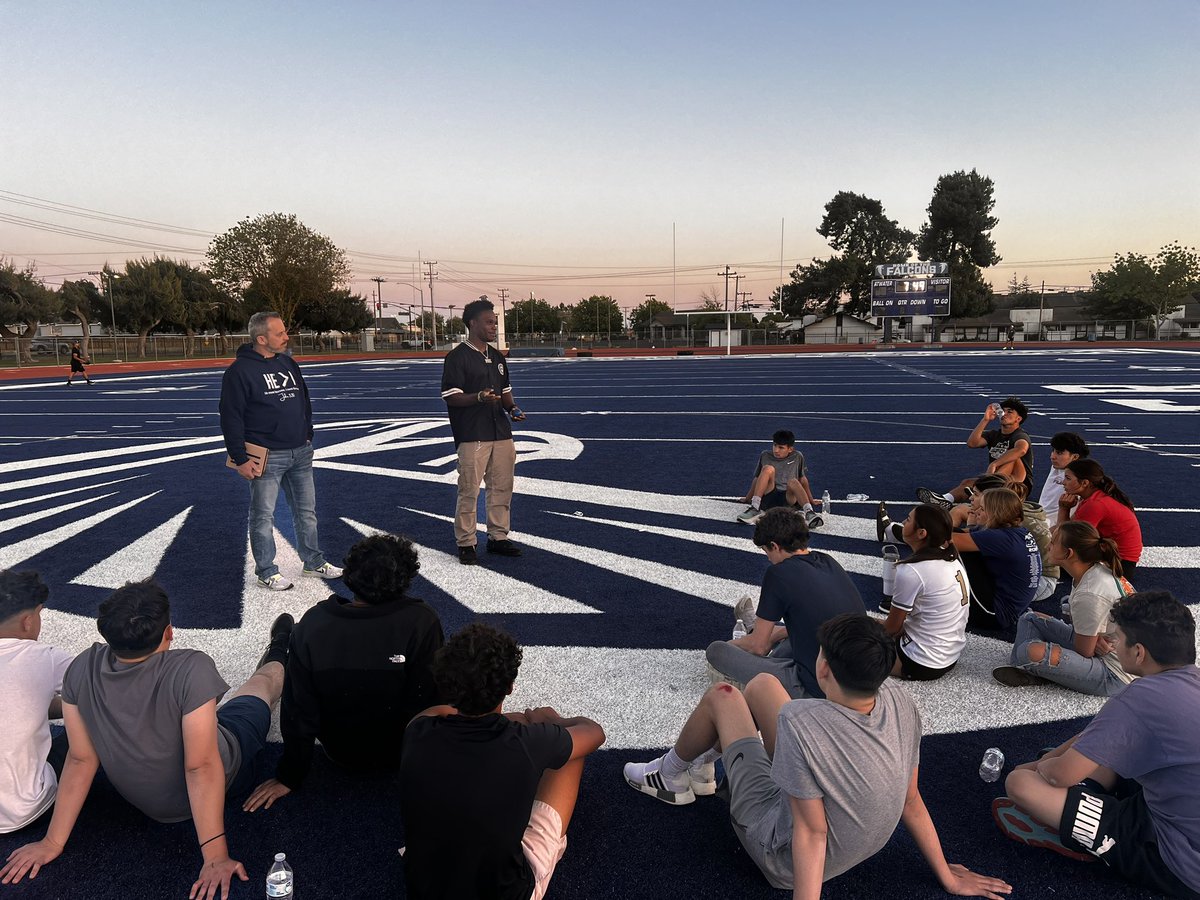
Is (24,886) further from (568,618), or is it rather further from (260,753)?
(568,618)

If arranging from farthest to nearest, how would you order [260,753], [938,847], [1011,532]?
[1011,532]
[260,753]
[938,847]

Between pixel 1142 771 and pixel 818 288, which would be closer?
pixel 1142 771

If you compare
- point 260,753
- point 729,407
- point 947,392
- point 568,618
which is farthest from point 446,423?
point 947,392

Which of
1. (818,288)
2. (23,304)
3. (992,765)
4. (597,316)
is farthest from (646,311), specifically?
(992,765)

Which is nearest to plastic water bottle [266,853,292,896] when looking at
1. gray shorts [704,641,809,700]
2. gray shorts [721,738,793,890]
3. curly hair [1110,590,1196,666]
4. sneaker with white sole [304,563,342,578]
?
gray shorts [721,738,793,890]

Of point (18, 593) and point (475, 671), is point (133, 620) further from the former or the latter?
point (475, 671)

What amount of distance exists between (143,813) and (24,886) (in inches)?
19.2

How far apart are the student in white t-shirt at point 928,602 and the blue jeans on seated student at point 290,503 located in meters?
4.54

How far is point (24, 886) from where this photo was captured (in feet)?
9.04

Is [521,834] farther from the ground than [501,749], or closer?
closer

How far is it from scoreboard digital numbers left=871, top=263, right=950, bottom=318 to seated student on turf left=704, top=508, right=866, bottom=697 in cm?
5890

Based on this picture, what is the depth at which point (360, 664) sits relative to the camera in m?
3.06

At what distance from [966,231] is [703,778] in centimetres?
8773

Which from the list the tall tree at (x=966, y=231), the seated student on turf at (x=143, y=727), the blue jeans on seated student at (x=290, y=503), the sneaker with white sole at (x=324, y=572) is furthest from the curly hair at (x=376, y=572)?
the tall tree at (x=966, y=231)
